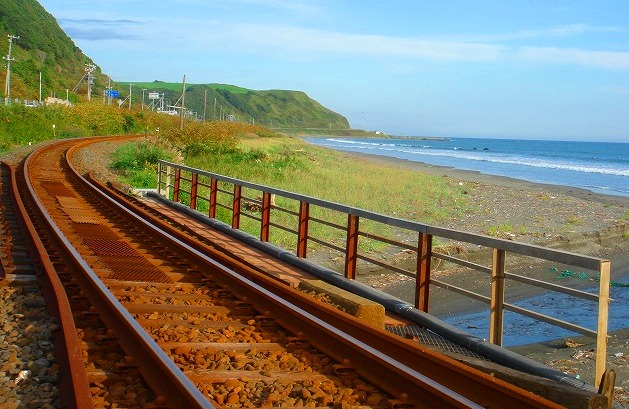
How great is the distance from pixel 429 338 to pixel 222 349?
220 cm

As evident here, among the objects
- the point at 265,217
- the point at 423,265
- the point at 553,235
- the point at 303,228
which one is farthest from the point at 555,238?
the point at 423,265

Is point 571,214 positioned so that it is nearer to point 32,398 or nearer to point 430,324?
point 430,324

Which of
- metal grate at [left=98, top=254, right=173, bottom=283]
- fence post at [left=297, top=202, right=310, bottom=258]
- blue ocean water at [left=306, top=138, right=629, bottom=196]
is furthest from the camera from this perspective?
blue ocean water at [left=306, top=138, right=629, bottom=196]

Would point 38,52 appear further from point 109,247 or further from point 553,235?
point 109,247

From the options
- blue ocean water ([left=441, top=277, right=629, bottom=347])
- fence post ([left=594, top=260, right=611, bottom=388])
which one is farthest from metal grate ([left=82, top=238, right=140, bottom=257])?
fence post ([left=594, top=260, right=611, bottom=388])

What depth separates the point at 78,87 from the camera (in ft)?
482

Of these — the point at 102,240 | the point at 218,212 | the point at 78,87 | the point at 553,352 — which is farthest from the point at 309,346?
the point at 78,87

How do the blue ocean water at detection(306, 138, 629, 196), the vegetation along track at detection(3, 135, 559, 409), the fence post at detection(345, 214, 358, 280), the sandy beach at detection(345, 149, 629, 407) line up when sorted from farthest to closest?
the blue ocean water at detection(306, 138, 629, 196), the fence post at detection(345, 214, 358, 280), the sandy beach at detection(345, 149, 629, 407), the vegetation along track at detection(3, 135, 559, 409)

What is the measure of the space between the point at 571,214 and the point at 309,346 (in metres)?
24.9

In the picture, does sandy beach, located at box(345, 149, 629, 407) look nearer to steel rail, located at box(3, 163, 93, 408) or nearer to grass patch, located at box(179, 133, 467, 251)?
grass patch, located at box(179, 133, 467, 251)

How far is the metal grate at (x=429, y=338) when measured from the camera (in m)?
7.47

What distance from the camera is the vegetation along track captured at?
17.7ft

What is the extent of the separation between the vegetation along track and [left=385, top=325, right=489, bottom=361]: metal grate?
2.37ft

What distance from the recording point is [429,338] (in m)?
7.91
